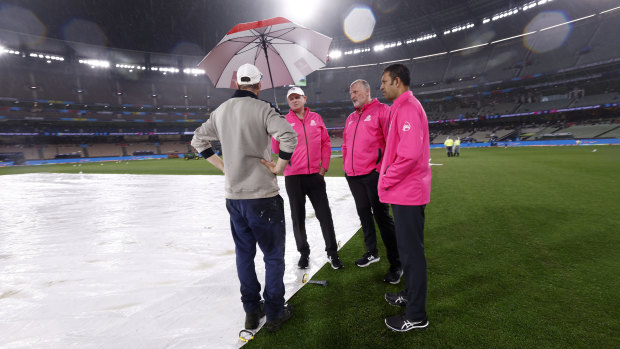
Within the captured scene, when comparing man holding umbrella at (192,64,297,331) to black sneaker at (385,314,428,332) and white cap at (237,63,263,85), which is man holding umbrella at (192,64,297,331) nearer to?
white cap at (237,63,263,85)

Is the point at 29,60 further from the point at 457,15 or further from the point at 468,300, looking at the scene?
the point at 457,15

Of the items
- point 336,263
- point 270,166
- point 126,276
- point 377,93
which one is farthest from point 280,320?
point 377,93

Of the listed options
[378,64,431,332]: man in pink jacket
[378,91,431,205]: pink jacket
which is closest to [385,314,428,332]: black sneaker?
[378,64,431,332]: man in pink jacket

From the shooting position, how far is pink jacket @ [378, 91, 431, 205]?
1827 millimetres

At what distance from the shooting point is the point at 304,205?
120 inches

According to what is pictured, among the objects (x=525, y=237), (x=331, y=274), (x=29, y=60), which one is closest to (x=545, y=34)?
Answer: (x=525, y=237)

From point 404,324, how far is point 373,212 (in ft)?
4.02

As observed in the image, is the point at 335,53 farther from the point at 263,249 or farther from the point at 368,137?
the point at 263,249

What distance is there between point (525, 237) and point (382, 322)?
2909 mm

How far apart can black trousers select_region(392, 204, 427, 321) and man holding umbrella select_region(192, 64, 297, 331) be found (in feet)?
3.20

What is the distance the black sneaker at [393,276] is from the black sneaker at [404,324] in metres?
0.65

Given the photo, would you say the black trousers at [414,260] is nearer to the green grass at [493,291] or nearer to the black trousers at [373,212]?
the green grass at [493,291]

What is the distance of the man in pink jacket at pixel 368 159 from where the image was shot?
2.75 metres

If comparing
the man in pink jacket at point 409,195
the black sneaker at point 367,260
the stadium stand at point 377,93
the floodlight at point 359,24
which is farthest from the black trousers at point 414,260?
the stadium stand at point 377,93
